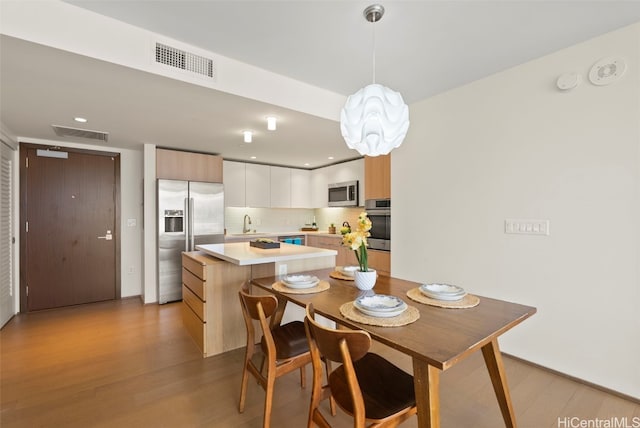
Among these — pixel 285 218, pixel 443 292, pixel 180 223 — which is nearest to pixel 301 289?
pixel 443 292

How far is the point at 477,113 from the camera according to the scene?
108 inches

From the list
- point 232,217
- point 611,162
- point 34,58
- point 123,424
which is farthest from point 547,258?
point 232,217

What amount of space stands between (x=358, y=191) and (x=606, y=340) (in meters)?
3.41

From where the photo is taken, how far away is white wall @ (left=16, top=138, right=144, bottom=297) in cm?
436

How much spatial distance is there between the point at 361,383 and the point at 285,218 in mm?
4976

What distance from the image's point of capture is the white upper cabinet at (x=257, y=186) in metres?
5.31

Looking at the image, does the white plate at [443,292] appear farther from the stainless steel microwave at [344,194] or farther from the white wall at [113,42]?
the stainless steel microwave at [344,194]

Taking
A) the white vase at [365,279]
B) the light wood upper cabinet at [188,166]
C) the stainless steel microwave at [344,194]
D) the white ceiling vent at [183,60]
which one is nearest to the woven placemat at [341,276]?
the white vase at [365,279]

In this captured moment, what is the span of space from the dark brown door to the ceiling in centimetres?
93

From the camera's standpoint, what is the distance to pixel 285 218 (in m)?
6.21

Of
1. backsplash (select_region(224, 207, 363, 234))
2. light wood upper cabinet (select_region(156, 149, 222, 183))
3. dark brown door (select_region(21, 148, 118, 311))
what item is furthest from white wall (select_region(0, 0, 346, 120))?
backsplash (select_region(224, 207, 363, 234))

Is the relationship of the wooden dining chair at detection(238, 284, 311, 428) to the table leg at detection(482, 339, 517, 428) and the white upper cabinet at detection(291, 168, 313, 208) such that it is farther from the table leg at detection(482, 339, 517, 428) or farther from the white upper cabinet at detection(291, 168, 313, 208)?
the white upper cabinet at detection(291, 168, 313, 208)

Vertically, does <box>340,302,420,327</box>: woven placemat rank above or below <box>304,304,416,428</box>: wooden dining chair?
above

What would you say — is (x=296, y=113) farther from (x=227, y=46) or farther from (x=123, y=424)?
(x=123, y=424)
